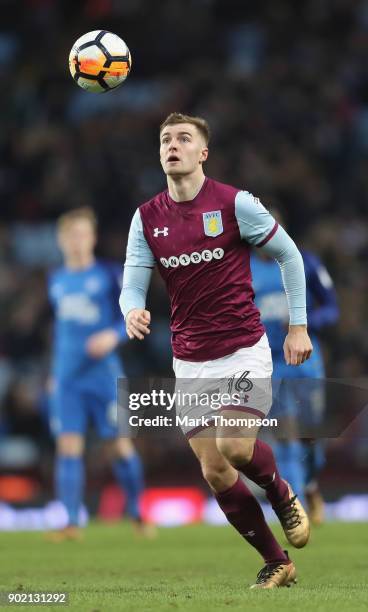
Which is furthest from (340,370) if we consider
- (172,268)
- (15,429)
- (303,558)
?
(172,268)

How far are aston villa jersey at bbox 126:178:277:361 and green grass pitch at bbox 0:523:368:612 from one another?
1.04m

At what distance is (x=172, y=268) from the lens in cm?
534

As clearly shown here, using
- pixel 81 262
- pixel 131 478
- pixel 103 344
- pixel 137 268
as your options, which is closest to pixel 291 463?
pixel 131 478

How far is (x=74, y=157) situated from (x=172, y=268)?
11.3 meters

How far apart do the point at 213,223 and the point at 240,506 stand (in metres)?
1.18

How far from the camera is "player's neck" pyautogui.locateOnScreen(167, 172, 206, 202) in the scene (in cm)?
538

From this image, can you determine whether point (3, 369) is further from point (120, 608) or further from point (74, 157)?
point (120, 608)

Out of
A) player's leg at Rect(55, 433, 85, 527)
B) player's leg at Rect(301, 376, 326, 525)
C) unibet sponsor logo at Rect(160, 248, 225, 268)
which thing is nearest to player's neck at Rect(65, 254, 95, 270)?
player's leg at Rect(55, 433, 85, 527)

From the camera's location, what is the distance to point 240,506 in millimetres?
5211

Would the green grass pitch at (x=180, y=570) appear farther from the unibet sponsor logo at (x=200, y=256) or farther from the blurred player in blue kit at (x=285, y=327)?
the unibet sponsor logo at (x=200, y=256)

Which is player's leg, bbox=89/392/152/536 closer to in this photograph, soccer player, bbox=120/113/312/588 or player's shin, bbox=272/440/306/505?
player's shin, bbox=272/440/306/505

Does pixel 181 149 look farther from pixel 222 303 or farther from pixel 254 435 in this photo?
pixel 254 435

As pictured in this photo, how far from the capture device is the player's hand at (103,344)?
8984 mm

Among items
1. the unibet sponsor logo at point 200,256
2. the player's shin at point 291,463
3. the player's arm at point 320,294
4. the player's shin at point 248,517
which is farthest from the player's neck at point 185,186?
the player's shin at point 291,463
